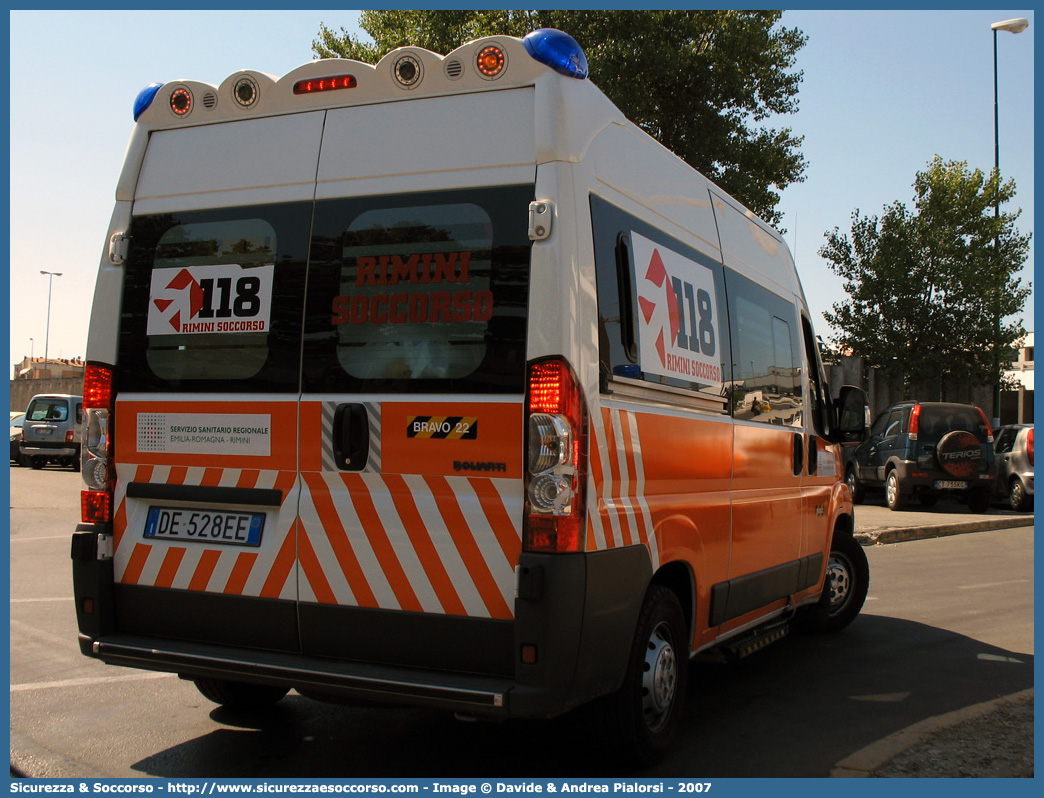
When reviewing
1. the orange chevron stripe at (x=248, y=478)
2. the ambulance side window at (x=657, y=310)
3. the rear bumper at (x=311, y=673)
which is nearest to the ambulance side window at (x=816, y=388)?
the ambulance side window at (x=657, y=310)

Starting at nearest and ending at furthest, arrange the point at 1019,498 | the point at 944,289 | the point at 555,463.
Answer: the point at 555,463 → the point at 1019,498 → the point at 944,289

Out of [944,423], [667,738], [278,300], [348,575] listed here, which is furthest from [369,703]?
[944,423]

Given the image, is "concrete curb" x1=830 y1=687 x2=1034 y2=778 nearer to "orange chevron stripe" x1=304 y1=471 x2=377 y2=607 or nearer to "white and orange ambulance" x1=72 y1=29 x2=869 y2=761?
"white and orange ambulance" x1=72 y1=29 x2=869 y2=761

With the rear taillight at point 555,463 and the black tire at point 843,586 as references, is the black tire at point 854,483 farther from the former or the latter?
the rear taillight at point 555,463

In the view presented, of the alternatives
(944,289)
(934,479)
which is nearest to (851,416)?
(934,479)

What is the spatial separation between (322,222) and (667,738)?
271 cm

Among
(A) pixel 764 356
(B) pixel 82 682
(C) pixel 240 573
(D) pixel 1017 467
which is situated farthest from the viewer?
(D) pixel 1017 467

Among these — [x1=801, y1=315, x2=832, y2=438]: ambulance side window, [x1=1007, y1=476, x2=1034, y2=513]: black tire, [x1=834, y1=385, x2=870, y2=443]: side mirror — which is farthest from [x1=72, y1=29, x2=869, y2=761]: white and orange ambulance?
[x1=1007, y1=476, x2=1034, y2=513]: black tire

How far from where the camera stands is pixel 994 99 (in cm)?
2419

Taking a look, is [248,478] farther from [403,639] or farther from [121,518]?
[403,639]

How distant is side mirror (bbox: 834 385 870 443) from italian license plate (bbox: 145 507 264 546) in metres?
4.41

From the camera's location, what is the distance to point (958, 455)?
16484 millimetres

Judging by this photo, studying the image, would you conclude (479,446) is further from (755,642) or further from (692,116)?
(692,116)

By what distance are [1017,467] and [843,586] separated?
492 inches
